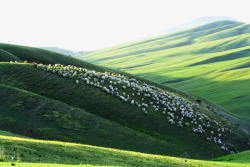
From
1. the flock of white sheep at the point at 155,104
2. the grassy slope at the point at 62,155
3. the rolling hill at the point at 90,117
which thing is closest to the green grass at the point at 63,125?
the rolling hill at the point at 90,117

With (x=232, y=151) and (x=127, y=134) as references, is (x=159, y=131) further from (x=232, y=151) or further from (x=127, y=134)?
(x=232, y=151)

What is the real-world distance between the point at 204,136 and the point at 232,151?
672cm

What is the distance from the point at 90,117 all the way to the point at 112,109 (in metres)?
7.59

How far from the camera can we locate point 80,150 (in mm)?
30578

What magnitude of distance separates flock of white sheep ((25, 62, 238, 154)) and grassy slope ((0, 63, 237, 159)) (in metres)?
1.77

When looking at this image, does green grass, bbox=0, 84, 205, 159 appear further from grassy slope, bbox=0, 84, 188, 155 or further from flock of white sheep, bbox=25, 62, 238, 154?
flock of white sheep, bbox=25, 62, 238, 154

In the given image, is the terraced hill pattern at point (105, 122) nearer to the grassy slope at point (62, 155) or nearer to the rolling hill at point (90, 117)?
the rolling hill at point (90, 117)

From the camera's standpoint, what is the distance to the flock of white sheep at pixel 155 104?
63.7m

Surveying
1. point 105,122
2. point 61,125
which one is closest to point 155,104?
point 105,122

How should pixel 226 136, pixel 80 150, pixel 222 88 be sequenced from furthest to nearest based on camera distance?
pixel 222 88 < pixel 226 136 < pixel 80 150

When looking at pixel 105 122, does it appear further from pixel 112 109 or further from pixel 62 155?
pixel 62 155

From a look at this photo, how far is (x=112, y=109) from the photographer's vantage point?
197 ft

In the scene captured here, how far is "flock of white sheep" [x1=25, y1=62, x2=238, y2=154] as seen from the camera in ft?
209

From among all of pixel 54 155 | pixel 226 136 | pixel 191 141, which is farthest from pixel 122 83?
pixel 54 155
